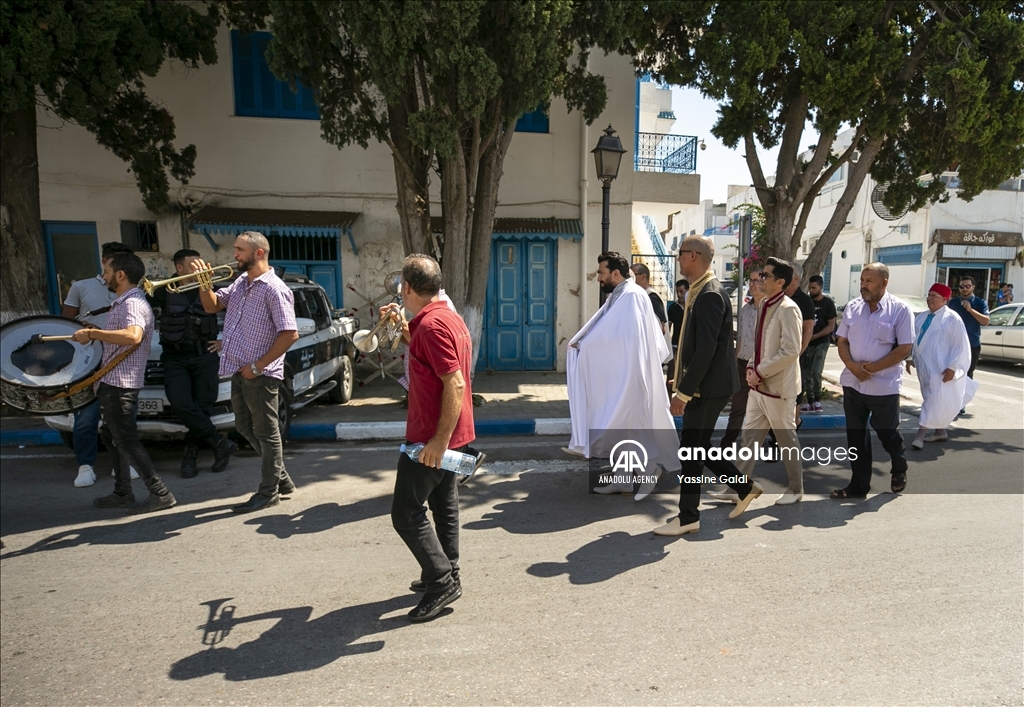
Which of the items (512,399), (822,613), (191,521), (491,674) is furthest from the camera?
(512,399)

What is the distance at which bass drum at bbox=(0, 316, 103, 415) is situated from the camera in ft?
14.1

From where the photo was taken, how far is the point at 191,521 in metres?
Answer: 4.42

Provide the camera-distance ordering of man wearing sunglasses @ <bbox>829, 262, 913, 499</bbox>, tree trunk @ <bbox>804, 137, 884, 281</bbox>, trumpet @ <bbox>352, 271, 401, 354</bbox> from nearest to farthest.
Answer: trumpet @ <bbox>352, 271, 401, 354</bbox>, man wearing sunglasses @ <bbox>829, 262, 913, 499</bbox>, tree trunk @ <bbox>804, 137, 884, 281</bbox>

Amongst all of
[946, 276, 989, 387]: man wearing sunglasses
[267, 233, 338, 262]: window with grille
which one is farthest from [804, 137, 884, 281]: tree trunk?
[267, 233, 338, 262]: window with grille

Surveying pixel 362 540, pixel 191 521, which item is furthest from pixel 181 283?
pixel 362 540

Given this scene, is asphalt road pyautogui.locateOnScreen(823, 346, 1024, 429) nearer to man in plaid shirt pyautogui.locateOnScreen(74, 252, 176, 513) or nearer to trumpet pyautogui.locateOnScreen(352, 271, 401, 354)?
trumpet pyautogui.locateOnScreen(352, 271, 401, 354)

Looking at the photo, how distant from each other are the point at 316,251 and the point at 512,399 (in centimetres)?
487

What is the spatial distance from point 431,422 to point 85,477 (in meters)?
4.09

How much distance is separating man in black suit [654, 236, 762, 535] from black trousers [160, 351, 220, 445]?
4.08 m

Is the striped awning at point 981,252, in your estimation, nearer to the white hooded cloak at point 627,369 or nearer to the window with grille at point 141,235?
the white hooded cloak at point 627,369

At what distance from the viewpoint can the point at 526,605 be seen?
326cm

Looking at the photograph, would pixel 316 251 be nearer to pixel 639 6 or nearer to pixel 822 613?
pixel 639 6

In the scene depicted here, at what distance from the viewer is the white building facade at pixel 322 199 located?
10406mm

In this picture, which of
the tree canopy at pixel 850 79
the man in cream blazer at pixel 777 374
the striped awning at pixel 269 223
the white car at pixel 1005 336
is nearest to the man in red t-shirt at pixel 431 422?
the man in cream blazer at pixel 777 374
